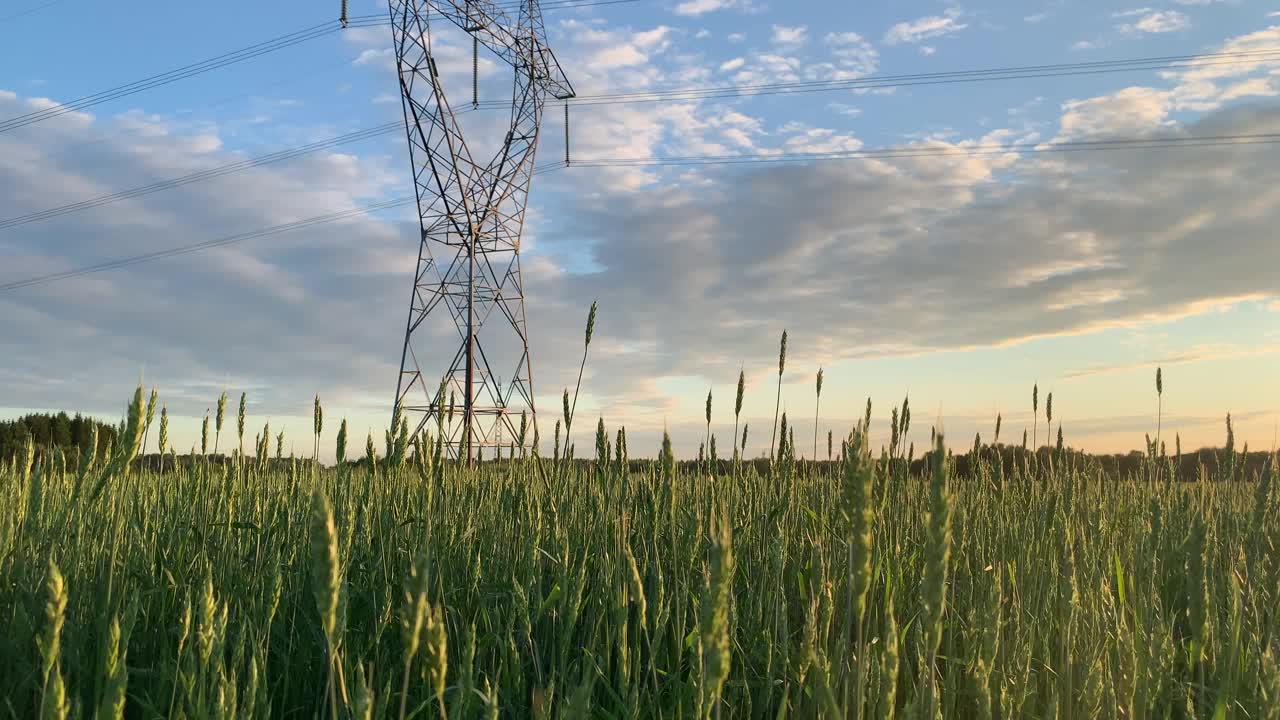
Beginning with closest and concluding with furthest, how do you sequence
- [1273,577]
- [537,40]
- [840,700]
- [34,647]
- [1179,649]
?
[1273,577] < [840,700] < [34,647] < [1179,649] < [537,40]

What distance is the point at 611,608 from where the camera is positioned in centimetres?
279

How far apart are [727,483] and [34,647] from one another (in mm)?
→ 3460

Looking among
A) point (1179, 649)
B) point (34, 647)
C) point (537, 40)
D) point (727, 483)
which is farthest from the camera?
point (537, 40)

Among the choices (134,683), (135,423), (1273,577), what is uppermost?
(135,423)

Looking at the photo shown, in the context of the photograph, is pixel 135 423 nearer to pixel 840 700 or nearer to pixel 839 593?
pixel 840 700

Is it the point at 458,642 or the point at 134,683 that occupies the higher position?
the point at 458,642

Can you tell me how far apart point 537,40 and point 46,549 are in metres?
24.1

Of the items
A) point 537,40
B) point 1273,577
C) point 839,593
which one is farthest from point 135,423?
point 537,40

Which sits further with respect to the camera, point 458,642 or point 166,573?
point 166,573

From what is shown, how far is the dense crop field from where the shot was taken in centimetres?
155

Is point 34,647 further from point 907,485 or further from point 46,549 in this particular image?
point 907,485

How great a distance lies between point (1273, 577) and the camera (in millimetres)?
2217

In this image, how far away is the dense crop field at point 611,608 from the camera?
1547 mm

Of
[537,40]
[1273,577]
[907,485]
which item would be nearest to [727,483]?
[907,485]
